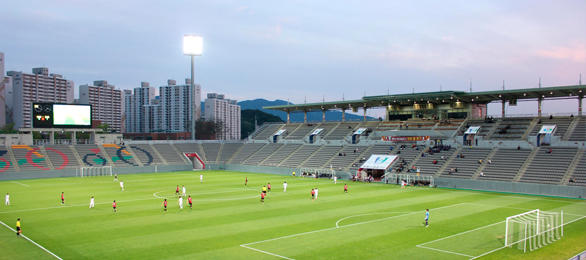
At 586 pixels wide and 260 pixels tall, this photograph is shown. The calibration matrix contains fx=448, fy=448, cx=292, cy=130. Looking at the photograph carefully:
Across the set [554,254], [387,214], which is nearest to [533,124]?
[387,214]

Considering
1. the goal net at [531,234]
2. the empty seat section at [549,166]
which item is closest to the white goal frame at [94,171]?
the empty seat section at [549,166]

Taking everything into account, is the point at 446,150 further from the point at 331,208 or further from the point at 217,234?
the point at 217,234

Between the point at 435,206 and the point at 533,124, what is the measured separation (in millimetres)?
Answer: 29887

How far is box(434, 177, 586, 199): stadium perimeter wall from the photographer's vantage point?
42.5m

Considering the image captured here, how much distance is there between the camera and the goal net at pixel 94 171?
6619cm

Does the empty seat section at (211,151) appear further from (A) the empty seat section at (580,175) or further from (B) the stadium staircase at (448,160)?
(A) the empty seat section at (580,175)

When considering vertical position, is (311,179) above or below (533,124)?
below

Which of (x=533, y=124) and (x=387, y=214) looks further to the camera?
(x=533, y=124)

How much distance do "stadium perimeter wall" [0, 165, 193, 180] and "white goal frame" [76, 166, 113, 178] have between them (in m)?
0.59

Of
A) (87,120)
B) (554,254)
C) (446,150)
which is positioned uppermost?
(87,120)

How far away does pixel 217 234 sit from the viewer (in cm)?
2584

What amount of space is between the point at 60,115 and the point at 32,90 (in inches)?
4640

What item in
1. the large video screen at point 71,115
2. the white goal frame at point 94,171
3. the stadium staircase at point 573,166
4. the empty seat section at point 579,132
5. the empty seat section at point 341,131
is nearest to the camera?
the stadium staircase at point 573,166

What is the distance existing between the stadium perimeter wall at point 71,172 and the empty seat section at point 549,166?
53.4m
